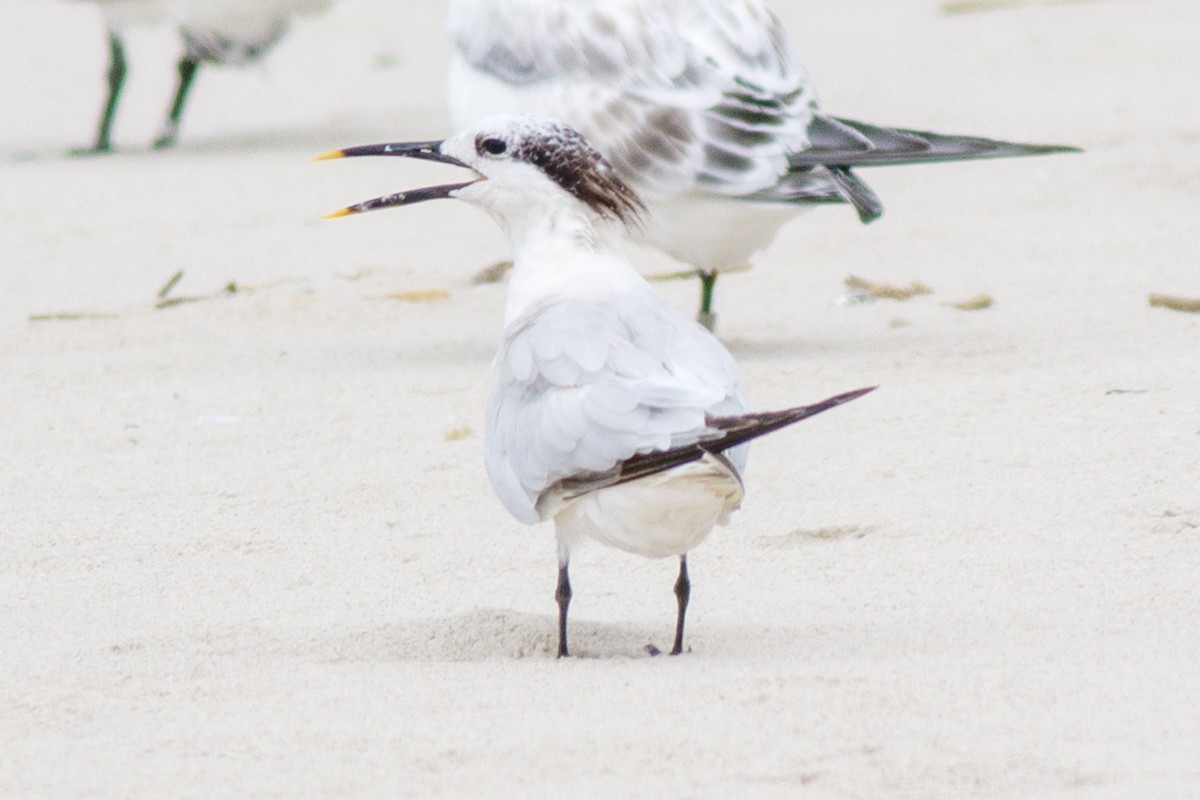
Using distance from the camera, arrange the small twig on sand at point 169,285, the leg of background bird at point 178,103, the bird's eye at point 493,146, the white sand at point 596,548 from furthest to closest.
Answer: the leg of background bird at point 178,103 → the small twig on sand at point 169,285 → the bird's eye at point 493,146 → the white sand at point 596,548

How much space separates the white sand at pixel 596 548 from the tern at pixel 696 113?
0.36m

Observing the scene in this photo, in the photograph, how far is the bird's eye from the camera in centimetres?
355

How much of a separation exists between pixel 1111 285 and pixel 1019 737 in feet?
10.3

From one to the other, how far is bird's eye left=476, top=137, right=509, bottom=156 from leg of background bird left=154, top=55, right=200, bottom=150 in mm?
5016

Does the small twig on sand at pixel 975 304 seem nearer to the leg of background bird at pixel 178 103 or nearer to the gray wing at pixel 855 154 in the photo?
the gray wing at pixel 855 154

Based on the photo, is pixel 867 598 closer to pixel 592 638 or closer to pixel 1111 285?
pixel 592 638

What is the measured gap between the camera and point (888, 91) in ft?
26.9

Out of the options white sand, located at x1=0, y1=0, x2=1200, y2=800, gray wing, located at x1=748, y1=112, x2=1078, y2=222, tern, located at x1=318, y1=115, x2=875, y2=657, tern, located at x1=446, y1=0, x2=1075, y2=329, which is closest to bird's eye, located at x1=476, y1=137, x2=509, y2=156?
tern, located at x1=318, y1=115, x2=875, y2=657

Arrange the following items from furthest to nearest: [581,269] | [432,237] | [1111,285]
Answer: [432,237] < [1111,285] < [581,269]

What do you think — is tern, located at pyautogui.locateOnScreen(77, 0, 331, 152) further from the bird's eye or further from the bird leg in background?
the bird's eye

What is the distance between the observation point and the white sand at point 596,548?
99.2 inches

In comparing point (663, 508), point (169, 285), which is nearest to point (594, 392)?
point (663, 508)

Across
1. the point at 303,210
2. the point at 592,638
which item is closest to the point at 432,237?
the point at 303,210

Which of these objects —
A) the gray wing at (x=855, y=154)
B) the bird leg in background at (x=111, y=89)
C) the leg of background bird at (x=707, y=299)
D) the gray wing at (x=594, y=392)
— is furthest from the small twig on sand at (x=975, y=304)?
the bird leg in background at (x=111, y=89)
